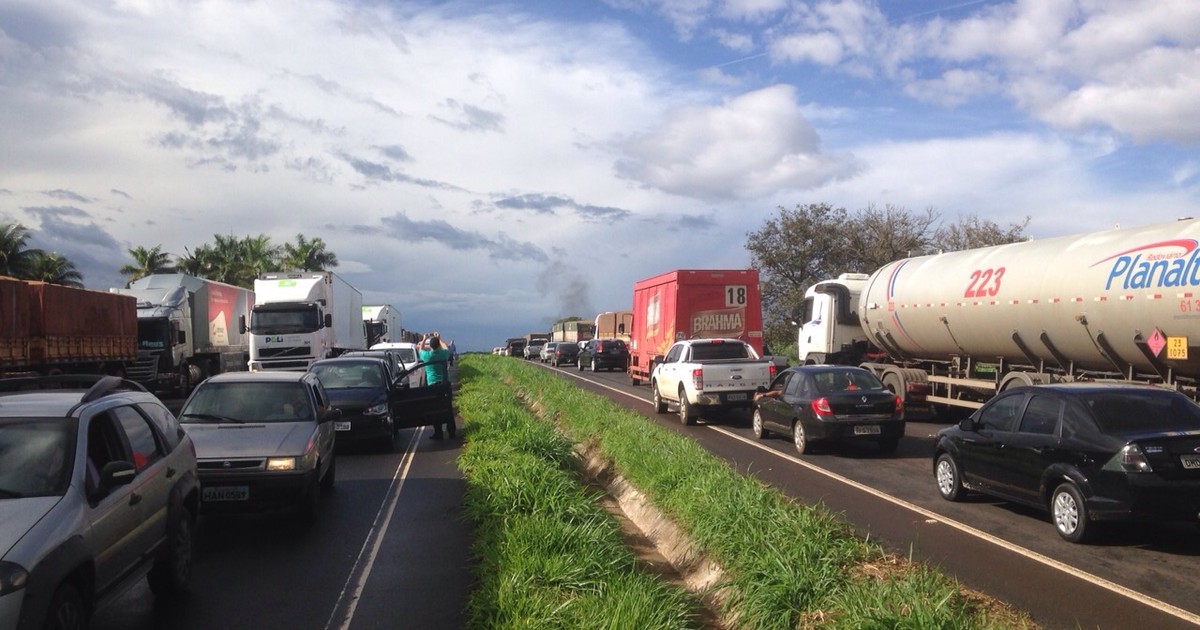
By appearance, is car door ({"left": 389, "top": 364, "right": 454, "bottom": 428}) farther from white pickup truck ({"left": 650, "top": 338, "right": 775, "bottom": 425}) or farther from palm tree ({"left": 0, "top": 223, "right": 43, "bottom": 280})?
palm tree ({"left": 0, "top": 223, "right": 43, "bottom": 280})

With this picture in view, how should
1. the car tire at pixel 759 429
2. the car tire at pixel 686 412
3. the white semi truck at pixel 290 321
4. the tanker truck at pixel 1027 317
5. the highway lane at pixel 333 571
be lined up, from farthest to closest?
the white semi truck at pixel 290 321
the car tire at pixel 686 412
the car tire at pixel 759 429
the tanker truck at pixel 1027 317
the highway lane at pixel 333 571

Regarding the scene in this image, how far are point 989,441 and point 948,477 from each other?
43.6 inches

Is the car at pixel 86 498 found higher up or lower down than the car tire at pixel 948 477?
higher up

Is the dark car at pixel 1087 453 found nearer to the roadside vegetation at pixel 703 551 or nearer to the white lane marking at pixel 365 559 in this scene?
the roadside vegetation at pixel 703 551

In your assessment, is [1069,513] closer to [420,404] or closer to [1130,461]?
[1130,461]

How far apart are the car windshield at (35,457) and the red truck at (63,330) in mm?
17284

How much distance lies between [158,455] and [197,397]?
4.50 m

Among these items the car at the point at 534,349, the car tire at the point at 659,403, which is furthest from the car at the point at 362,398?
the car at the point at 534,349

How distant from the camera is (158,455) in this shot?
285 inches

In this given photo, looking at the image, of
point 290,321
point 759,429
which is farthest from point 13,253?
point 759,429

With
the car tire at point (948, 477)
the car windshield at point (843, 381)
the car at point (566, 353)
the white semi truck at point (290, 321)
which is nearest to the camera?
the car tire at point (948, 477)

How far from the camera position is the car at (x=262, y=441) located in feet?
31.7

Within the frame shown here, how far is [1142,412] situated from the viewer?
9.34 m

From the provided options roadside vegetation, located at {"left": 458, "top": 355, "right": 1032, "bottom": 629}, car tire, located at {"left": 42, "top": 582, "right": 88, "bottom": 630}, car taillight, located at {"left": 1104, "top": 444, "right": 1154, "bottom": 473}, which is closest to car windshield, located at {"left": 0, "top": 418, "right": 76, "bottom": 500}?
car tire, located at {"left": 42, "top": 582, "right": 88, "bottom": 630}
